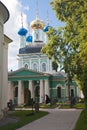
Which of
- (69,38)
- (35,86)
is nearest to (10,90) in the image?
(35,86)

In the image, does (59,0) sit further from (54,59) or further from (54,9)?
(54,59)

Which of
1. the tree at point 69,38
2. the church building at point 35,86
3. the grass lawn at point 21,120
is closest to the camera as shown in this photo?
the grass lawn at point 21,120

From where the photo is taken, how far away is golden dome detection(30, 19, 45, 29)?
69062mm

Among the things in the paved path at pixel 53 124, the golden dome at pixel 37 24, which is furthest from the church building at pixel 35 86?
the paved path at pixel 53 124

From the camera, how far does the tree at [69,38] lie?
747 inches

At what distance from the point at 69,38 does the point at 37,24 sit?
1942 inches

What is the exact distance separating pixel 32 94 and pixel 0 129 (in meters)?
41.3

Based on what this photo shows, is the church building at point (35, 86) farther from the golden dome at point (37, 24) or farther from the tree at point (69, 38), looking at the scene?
the tree at point (69, 38)

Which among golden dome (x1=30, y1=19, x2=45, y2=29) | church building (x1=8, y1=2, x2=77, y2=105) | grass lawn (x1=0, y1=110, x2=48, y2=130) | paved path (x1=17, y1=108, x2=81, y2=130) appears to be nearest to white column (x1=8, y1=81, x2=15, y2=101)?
church building (x1=8, y1=2, x2=77, y2=105)

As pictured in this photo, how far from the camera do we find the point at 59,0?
20.7m

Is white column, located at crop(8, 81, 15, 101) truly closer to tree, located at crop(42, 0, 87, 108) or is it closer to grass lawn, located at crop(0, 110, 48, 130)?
tree, located at crop(42, 0, 87, 108)

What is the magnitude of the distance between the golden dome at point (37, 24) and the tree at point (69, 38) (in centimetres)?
4601

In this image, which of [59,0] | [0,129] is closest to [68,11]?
Answer: [59,0]

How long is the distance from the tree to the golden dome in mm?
46013
